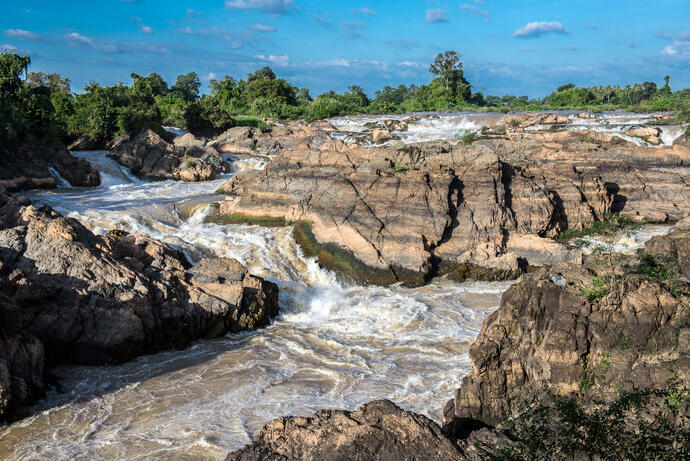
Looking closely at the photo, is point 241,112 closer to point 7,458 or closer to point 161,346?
point 161,346

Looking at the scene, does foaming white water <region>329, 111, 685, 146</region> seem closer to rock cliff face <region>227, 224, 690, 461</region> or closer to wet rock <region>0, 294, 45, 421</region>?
rock cliff face <region>227, 224, 690, 461</region>

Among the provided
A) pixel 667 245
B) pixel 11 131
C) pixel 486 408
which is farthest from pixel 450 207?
pixel 11 131

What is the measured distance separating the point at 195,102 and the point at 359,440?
4208 centimetres

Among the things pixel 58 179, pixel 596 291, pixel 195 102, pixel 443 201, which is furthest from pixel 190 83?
pixel 596 291

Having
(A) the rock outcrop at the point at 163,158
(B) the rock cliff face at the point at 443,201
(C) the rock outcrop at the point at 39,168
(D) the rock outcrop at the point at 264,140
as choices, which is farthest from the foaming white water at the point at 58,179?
(D) the rock outcrop at the point at 264,140

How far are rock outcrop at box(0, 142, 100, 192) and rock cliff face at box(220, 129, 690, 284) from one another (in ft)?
25.9

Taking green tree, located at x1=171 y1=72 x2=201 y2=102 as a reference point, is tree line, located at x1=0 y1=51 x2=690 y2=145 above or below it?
below

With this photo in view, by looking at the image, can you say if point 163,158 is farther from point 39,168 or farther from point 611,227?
point 611,227

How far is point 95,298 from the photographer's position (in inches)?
424

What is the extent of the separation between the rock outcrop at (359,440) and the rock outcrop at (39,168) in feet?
64.7

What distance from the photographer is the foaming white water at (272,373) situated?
8172 millimetres

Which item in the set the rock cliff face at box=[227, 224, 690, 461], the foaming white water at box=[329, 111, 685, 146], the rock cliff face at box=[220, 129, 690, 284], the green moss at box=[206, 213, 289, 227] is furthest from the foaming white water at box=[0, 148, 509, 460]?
the foaming white water at box=[329, 111, 685, 146]

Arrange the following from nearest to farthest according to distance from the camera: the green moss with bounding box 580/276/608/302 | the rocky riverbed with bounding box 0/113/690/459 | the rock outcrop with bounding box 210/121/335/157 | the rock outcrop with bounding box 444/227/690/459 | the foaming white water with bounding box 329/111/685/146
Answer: the rock outcrop with bounding box 444/227/690/459, the rocky riverbed with bounding box 0/113/690/459, the green moss with bounding box 580/276/608/302, the foaming white water with bounding box 329/111/685/146, the rock outcrop with bounding box 210/121/335/157

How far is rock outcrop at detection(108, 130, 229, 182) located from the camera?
2720cm
